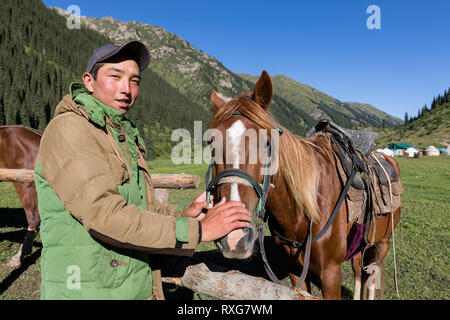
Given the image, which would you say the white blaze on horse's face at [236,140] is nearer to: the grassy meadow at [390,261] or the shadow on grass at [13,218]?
the grassy meadow at [390,261]

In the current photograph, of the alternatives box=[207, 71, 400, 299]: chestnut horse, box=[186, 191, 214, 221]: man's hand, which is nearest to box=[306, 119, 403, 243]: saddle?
box=[207, 71, 400, 299]: chestnut horse

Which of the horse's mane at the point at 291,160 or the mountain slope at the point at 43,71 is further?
the mountain slope at the point at 43,71

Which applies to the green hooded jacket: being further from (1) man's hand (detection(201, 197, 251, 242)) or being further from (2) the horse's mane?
(2) the horse's mane

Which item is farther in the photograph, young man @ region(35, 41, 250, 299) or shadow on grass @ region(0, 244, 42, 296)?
shadow on grass @ region(0, 244, 42, 296)

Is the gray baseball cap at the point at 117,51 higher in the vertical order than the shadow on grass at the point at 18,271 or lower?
higher

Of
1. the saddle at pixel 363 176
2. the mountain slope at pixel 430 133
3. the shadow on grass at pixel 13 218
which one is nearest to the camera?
the saddle at pixel 363 176

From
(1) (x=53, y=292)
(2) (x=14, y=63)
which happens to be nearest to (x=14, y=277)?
(1) (x=53, y=292)

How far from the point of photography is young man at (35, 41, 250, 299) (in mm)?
1323

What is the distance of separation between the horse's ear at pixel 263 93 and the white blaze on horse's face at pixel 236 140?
42 cm

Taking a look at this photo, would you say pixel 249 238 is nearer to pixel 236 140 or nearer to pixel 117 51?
pixel 236 140

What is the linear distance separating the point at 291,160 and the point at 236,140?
0.86m

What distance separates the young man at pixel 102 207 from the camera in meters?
1.32

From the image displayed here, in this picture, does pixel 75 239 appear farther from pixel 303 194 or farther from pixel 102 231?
pixel 303 194

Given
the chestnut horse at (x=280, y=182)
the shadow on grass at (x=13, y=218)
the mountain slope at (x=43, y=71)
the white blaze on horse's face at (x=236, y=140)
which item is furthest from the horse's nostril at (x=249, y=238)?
the mountain slope at (x=43, y=71)
